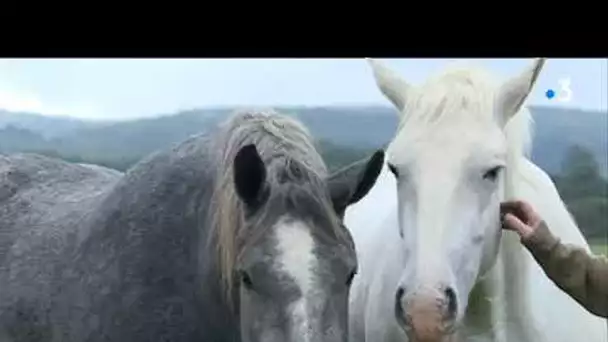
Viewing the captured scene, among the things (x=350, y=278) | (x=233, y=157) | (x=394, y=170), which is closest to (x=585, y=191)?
(x=394, y=170)

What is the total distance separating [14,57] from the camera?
196 cm

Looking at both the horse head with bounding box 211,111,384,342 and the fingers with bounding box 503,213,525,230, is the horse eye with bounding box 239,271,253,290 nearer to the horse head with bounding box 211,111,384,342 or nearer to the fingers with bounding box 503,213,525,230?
the horse head with bounding box 211,111,384,342

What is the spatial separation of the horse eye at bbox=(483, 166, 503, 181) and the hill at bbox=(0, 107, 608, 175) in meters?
0.17

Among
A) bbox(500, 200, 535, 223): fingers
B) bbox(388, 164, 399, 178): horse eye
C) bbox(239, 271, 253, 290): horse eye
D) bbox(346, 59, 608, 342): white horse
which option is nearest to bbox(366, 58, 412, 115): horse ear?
bbox(346, 59, 608, 342): white horse

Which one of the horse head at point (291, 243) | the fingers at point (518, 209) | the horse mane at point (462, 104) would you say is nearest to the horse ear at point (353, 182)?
the horse head at point (291, 243)

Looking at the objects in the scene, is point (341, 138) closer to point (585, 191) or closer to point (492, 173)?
point (492, 173)

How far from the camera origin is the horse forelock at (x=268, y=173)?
1.60 metres

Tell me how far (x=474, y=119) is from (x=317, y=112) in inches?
11.1

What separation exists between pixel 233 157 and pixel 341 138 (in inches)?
9.1

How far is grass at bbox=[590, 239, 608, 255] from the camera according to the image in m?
1.85

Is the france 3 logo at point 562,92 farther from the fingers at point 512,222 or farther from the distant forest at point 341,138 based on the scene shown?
the fingers at point 512,222

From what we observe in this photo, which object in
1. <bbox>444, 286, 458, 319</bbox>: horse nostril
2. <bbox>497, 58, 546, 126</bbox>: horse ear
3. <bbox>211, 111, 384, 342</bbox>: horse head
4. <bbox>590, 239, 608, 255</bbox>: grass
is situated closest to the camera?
<bbox>211, 111, 384, 342</bbox>: horse head

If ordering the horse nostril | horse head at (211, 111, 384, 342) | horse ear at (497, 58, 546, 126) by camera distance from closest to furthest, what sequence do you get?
horse head at (211, 111, 384, 342) < the horse nostril < horse ear at (497, 58, 546, 126)

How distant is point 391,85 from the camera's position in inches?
70.7
